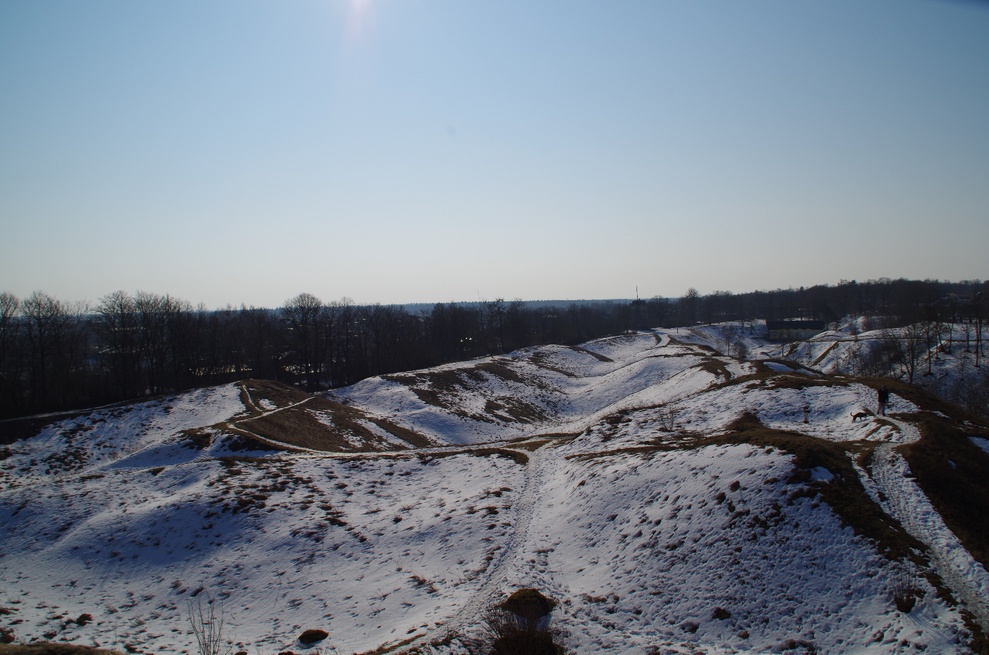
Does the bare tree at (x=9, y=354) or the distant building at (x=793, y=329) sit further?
the distant building at (x=793, y=329)

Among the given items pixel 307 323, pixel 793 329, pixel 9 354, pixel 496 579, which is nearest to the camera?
pixel 496 579

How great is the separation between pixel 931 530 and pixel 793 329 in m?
140

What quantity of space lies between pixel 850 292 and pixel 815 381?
16967 centimetres

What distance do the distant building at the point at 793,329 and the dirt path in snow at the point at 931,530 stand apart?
117m

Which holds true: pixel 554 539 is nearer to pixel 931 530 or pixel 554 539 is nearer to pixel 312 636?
pixel 312 636

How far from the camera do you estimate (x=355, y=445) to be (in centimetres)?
3234

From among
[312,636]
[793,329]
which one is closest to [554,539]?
[312,636]

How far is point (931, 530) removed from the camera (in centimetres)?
1212

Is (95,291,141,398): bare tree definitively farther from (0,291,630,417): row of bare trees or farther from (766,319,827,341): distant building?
(766,319,827,341): distant building

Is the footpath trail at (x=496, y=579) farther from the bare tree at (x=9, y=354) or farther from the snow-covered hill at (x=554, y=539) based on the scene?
the bare tree at (x=9, y=354)

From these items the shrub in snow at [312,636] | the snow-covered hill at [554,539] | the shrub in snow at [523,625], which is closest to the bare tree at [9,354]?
the snow-covered hill at [554,539]

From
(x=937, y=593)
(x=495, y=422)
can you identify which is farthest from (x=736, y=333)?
(x=937, y=593)

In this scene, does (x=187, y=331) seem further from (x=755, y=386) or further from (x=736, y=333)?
(x=736, y=333)

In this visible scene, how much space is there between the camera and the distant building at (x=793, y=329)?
121 meters
